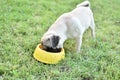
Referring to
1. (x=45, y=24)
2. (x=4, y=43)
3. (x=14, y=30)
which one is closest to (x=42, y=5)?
(x=45, y=24)

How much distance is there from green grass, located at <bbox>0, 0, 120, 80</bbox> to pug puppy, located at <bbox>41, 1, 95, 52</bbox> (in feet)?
0.98

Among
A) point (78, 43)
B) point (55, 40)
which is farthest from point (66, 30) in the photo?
point (55, 40)

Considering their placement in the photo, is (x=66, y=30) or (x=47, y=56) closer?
(x=47, y=56)

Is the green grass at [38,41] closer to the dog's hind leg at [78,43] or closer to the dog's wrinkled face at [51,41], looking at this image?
the dog's hind leg at [78,43]

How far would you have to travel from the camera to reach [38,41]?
5.34 meters

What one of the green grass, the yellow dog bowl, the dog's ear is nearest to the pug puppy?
the dog's ear

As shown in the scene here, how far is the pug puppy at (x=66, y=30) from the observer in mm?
4469

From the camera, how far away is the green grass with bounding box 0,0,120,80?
14.1 ft

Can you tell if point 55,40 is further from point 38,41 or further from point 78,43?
point 38,41

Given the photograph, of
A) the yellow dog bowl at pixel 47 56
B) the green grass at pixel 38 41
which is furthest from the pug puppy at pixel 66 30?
the green grass at pixel 38 41

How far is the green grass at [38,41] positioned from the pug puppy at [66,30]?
299 millimetres

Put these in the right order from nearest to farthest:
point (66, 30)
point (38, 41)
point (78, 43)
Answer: point (66, 30)
point (78, 43)
point (38, 41)

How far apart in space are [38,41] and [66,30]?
642 millimetres

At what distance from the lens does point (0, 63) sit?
434cm
